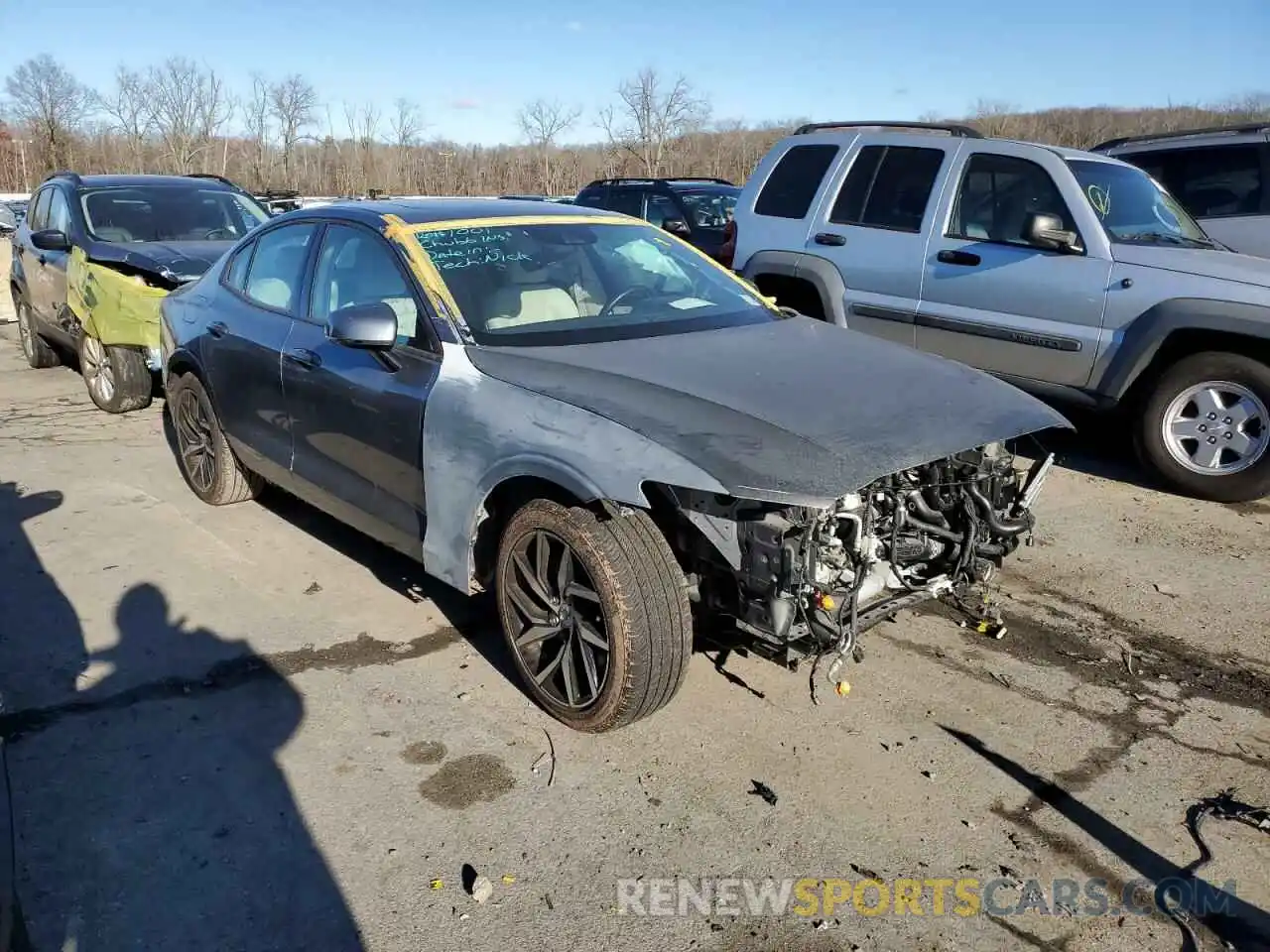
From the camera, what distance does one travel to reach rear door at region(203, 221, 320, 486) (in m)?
4.62

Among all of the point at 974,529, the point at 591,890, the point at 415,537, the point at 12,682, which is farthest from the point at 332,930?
the point at 974,529

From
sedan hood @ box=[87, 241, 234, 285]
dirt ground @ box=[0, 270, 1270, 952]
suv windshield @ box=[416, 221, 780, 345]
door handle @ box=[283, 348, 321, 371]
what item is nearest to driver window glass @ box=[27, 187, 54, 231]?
sedan hood @ box=[87, 241, 234, 285]

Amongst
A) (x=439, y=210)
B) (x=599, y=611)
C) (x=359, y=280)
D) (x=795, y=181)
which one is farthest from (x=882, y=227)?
(x=599, y=611)

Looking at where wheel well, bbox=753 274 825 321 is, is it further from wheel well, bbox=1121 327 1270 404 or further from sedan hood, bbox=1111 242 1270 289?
wheel well, bbox=1121 327 1270 404

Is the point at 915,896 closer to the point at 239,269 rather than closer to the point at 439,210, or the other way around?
the point at 439,210

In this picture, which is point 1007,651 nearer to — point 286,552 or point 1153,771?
point 1153,771

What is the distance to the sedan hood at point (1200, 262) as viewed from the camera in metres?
5.61

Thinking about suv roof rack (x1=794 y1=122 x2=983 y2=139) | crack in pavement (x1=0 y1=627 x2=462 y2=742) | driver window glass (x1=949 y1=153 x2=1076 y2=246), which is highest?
suv roof rack (x1=794 y1=122 x2=983 y2=139)

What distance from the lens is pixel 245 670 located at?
12.9ft

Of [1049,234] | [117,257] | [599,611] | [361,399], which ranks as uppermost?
[1049,234]

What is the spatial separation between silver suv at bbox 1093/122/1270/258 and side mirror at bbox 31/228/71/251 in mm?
8680

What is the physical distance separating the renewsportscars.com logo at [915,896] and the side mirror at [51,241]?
746 centimetres

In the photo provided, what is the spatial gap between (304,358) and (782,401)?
7.39ft

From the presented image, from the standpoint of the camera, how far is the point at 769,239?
745cm
